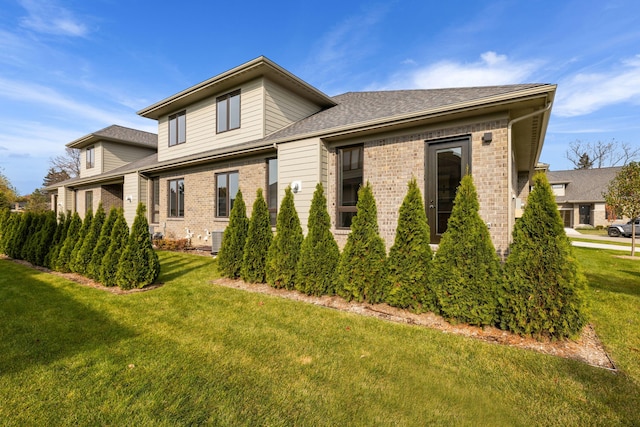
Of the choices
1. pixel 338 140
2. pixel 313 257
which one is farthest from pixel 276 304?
pixel 338 140

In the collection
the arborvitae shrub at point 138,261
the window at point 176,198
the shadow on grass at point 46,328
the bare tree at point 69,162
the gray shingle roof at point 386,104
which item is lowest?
the shadow on grass at point 46,328

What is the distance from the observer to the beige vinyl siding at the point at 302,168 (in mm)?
7511

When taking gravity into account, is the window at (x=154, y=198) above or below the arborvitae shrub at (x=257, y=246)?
above

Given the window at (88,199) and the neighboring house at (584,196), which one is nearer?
the window at (88,199)

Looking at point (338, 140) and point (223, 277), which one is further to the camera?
point (338, 140)

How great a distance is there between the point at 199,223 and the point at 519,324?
35.3 feet

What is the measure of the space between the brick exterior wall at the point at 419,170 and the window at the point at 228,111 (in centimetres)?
491

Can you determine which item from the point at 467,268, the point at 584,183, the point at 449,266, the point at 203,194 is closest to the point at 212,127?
the point at 203,194

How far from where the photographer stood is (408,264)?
466 centimetres

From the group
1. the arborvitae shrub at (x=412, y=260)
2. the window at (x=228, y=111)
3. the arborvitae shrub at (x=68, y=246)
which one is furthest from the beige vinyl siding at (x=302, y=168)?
the arborvitae shrub at (x=68, y=246)

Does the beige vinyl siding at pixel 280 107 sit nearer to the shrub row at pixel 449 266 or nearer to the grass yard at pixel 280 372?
the shrub row at pixel 449 266

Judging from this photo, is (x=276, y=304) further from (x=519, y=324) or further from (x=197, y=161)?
(x=197, y=161)

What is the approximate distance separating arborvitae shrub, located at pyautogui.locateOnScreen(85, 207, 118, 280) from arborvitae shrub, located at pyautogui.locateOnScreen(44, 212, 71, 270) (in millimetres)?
2193

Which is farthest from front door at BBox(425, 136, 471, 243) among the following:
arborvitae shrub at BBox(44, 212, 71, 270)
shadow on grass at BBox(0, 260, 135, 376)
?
arborvitae shrub at BBox(44, 212, 71, 270)
